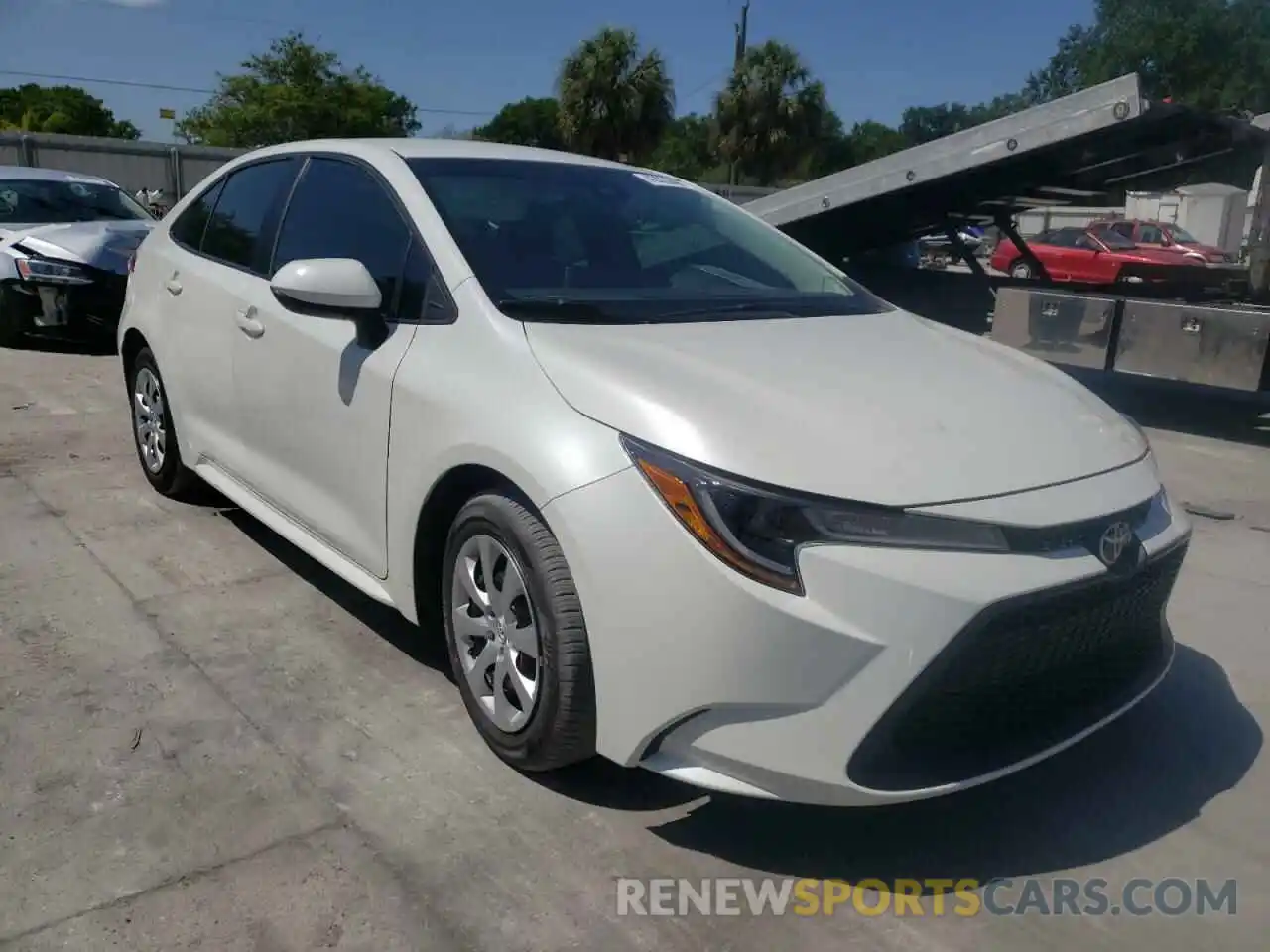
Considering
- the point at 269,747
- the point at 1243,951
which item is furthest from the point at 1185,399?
the point at 269,747

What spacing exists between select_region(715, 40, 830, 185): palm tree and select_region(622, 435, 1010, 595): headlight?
4451cm

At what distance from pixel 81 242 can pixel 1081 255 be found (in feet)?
52.8

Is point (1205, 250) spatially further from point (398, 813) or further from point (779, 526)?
point (398, 813)

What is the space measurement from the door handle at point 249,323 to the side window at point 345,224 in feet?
0.60

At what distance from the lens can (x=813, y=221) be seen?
913cm

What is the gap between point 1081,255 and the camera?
19.3 m

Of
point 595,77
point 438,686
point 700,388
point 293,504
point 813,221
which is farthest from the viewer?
point 595,77

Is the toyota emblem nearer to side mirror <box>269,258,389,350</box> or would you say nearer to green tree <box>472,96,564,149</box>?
side mirror <box>269,258,389,350</box>

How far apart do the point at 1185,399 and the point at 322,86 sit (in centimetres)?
4362

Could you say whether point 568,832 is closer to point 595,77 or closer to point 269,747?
point 269,747

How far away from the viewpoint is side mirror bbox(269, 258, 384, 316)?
313 centimetres

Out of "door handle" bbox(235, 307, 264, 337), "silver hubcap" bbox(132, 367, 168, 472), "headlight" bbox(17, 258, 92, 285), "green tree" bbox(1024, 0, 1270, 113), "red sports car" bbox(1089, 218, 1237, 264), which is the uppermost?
"green tree" bbox(1024, 0, 1270, 113)

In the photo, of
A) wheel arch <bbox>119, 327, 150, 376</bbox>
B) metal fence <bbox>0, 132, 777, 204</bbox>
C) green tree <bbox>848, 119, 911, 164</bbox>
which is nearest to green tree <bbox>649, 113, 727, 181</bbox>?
green tree <bbox>848, 119, 911, 164</bbox>

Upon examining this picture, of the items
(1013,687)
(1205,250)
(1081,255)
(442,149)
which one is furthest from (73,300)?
(1205,250)
